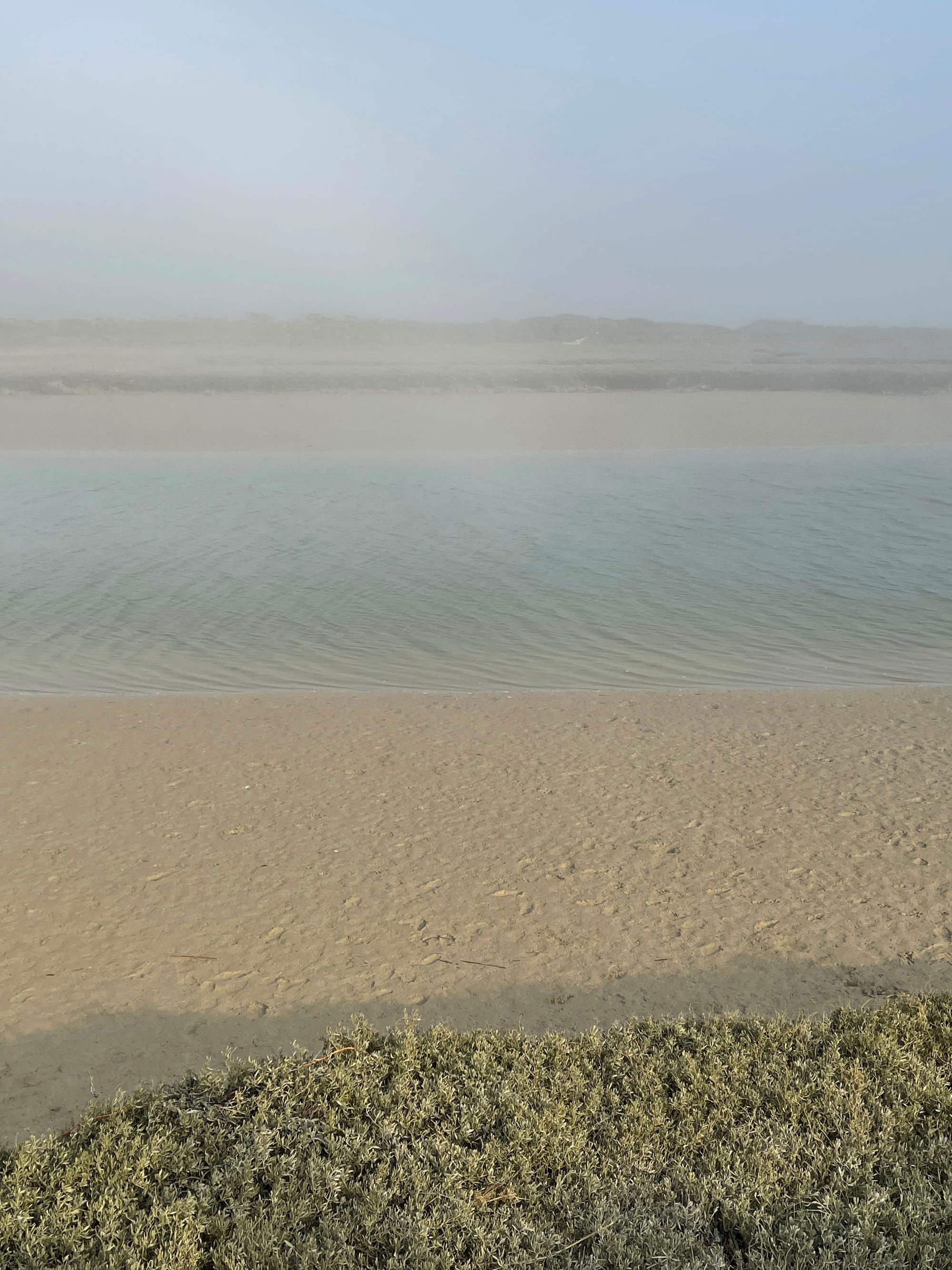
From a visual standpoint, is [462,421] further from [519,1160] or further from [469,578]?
[519,1160]

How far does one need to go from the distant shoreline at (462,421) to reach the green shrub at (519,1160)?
27.8m

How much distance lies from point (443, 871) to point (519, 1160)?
3200 millimetres

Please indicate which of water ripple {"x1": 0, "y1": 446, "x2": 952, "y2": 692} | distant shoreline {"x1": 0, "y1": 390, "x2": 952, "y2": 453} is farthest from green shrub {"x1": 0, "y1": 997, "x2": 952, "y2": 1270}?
distant shoreline {"x1": 0, "y1": 390, "x2": 952, "y2": 453}

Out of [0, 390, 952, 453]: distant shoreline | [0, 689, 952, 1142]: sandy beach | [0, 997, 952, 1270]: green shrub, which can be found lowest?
[0, 689, 952, 1142]: sandy beach

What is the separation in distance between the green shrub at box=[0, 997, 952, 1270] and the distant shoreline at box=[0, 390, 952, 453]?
2778 cm

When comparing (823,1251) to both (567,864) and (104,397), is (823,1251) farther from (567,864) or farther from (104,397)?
(104,397)

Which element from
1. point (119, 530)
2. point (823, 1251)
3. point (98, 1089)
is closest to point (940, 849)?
point (823, 1251)

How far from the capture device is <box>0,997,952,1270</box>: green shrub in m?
3.06

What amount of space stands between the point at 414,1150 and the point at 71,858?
160 inches

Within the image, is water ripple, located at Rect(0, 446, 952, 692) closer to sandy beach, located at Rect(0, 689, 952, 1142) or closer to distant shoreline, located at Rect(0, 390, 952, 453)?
sandy beach, located at Rect(0, 689, 952, 1142)

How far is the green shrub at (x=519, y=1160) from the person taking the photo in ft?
10.0

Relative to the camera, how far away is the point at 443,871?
658cm

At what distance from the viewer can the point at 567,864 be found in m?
6.65

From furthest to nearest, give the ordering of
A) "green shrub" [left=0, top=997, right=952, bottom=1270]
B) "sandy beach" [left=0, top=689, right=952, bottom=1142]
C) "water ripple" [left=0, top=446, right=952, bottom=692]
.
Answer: "water ripple" [left=0, top=446, right=952, bottom=692]
"sandy beach" [left=0, top=689, right=952, bottom=1142]
"green shrub" [left=0, top=997, right=952, bottom=1270]
